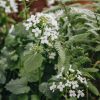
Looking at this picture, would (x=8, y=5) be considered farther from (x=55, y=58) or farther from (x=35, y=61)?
(x=35, y=61)

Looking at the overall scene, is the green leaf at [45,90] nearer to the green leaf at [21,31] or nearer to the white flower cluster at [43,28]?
the white flower cluster at [43,28]

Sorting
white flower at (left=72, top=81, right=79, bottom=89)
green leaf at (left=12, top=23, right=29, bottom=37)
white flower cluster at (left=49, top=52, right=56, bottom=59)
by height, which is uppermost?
green leaf at (left=12, top=23, right=29, bottom=37)

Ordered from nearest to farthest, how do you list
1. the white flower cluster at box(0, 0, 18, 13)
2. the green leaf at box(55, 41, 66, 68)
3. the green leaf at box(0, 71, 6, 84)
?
the green leaf at box(55, 41, 66, 68) < the green leaf at box(0, 71, 6, 84) < the white flower cluster at box(0, 0, 18, 13)

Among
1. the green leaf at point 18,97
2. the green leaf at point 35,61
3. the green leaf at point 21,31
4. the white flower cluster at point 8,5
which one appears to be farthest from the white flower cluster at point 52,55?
the white flower cluster at point 8,5

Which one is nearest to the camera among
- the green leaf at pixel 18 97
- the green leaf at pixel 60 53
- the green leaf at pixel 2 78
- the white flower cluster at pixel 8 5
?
the green leaf at pixel 60 53

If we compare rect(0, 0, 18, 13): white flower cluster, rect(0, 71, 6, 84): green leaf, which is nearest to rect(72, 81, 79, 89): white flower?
rect(0, 71, 6, 84): green leaf

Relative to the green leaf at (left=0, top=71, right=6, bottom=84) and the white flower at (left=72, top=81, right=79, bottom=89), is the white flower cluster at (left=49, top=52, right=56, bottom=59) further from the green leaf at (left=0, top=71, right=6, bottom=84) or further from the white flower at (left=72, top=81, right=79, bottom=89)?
the green leaf at (left=0, top=71, right=6, bottom=84)

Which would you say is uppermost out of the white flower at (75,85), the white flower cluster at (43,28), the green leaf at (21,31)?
the white flower cluster at (43,28)
